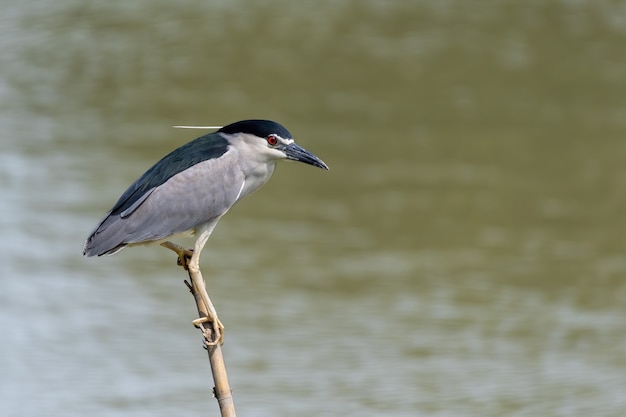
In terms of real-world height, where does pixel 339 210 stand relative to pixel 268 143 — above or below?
above

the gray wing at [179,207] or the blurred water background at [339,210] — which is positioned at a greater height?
the blurred water background at [339,210]

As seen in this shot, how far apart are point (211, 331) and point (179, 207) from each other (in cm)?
44

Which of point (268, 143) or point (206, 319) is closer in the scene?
point (206, 319)

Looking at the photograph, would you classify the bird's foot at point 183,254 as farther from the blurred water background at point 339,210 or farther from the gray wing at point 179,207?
the blurred water background at point 339,210

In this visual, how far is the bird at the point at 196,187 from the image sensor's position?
4.05m

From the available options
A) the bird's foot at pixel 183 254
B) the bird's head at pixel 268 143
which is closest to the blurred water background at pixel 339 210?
the bird's foot at pixel 183 254

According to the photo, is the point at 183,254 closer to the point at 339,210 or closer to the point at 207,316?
the point at 207,316

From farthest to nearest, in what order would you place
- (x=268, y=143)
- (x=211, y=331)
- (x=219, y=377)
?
1. (x=268, y=143)
2. (x=211, y=331)
3. (x=219, y=377)

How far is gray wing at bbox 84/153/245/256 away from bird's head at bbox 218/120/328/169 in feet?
0.23

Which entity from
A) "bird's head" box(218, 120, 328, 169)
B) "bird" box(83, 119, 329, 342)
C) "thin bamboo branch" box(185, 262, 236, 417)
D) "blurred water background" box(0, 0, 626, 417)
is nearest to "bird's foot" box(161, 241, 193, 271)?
"bird" box(83, 119, 329, 342)

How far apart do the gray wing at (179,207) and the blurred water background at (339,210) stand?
1.90m

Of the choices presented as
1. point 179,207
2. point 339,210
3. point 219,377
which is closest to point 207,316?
point 219,377

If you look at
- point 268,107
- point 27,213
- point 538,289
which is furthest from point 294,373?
point 268,107

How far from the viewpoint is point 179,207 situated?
4.11 metres
